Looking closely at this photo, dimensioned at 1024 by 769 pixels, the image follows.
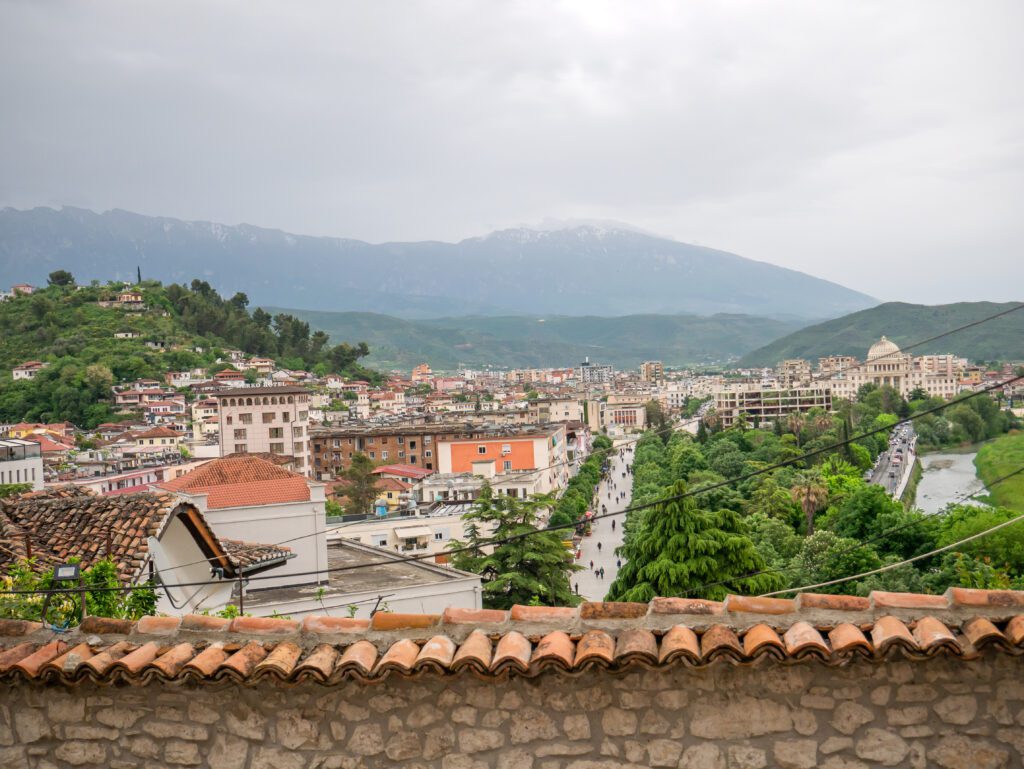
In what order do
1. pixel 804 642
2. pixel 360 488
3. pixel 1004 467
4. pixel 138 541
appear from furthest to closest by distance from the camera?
pixel 1004 467
pixel 360 488
pixel 138 541
pixel 804 642

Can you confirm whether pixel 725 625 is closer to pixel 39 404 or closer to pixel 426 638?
pixel 426 638

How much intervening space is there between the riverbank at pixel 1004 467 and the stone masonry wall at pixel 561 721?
42.6m

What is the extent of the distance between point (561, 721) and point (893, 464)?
61.9 metres

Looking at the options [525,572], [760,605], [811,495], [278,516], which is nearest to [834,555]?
[525,572]

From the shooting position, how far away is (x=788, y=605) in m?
3.24

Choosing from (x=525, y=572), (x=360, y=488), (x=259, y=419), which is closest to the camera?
(x=525, y=572)

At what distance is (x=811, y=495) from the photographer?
39312mm

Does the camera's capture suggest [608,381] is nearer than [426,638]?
No

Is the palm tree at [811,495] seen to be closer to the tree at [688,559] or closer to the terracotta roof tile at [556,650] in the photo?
the tree at [688,559]

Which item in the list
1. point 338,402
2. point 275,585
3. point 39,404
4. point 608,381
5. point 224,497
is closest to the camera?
point 275,585

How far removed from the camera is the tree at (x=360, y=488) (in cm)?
4612

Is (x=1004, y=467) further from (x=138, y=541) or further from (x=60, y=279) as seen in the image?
(x=60, y=279)

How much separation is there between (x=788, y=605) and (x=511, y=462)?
46283mm

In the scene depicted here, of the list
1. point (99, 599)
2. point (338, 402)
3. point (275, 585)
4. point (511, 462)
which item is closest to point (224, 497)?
point (275, 585)
